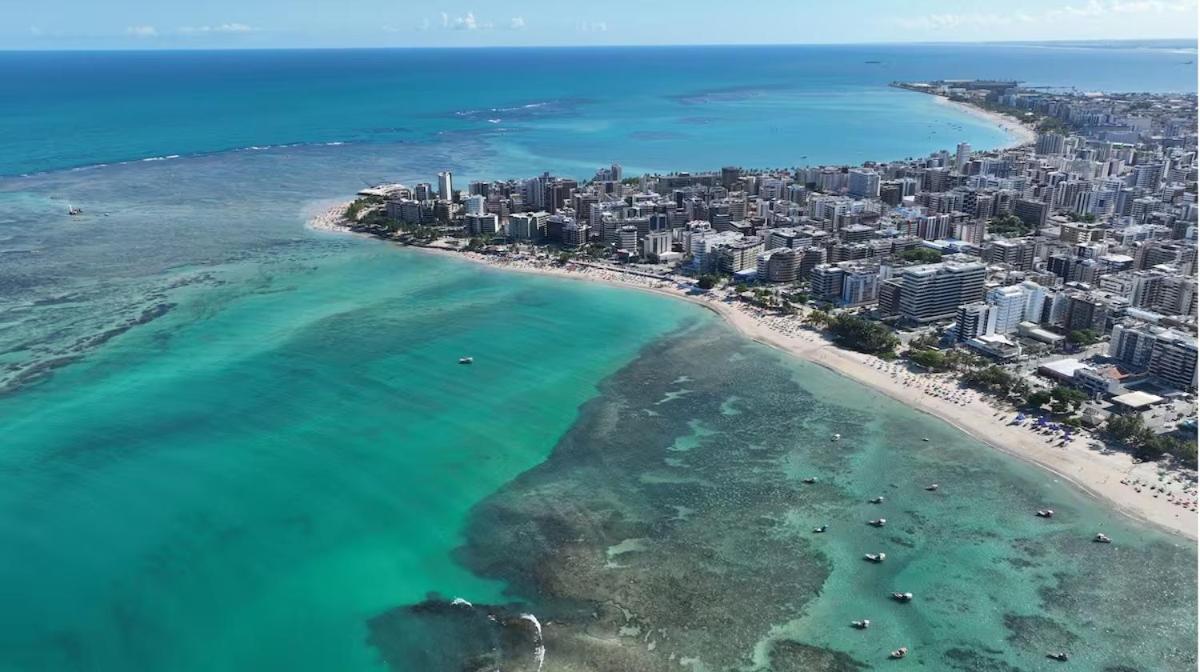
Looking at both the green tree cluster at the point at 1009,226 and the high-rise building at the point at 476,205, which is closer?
the green tree cluster at the point at 1009,226

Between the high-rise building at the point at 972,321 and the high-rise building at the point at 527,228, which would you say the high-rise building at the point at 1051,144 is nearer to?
the high-rise building at the point at 972,321

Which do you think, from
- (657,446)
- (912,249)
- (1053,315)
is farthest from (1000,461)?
(912,249)

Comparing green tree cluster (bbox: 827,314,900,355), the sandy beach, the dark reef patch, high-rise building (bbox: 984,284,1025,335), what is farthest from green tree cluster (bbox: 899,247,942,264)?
the sandy beach

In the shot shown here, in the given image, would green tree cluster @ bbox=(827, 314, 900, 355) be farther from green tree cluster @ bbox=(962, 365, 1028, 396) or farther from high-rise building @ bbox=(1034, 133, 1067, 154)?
high-rise building @ bbox=(1034, 133, 1067, 154)

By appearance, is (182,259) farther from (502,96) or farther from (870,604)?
(502,96)

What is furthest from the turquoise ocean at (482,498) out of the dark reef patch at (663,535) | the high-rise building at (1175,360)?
the high-rise building at (1175,360)

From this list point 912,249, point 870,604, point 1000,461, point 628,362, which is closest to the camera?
point 870,604
